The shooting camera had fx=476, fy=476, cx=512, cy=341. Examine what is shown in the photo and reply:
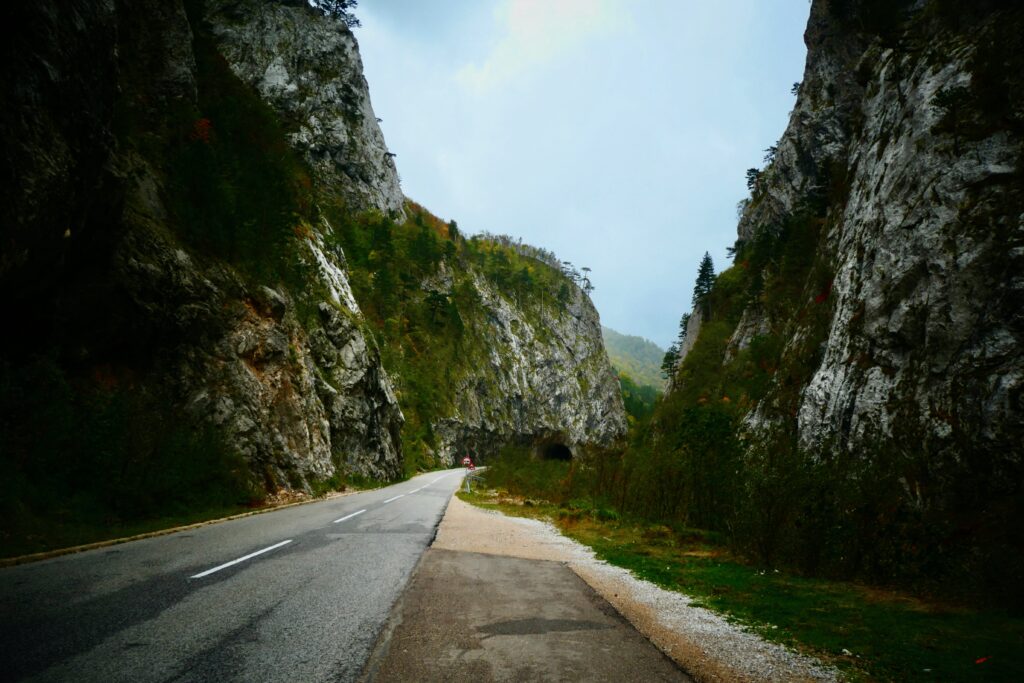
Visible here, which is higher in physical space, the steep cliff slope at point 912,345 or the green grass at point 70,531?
the steep cliff slope at point 912,345

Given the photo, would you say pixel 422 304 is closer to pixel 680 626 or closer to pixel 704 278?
pixel 704 278

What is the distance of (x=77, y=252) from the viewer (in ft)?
42.3

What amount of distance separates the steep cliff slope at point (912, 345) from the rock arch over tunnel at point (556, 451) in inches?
2477

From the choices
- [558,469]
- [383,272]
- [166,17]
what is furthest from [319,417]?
[383,272]

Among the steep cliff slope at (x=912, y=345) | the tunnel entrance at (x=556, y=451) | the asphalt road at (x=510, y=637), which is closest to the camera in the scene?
the asphalt road at (x=510, y=637)

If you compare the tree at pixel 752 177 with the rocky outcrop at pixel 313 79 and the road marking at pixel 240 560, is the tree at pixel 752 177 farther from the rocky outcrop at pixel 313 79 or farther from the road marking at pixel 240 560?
the road marking at pixel 240 560

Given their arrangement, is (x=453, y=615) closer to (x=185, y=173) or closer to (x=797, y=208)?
(x=185, y=173)

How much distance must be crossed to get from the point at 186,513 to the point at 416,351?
50251mm

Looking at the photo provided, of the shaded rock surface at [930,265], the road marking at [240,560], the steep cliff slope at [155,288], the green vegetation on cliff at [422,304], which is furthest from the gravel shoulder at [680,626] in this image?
the green vegetation on cliff at [422,304]

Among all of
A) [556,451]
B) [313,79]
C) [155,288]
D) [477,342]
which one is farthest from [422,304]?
[155,288]

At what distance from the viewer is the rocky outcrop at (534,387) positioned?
225ft

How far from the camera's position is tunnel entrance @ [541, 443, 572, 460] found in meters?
91.4

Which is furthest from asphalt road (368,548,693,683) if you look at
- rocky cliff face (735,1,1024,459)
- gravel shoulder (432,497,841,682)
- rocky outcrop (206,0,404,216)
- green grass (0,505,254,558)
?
rocky outcrop (206,0,404,216)

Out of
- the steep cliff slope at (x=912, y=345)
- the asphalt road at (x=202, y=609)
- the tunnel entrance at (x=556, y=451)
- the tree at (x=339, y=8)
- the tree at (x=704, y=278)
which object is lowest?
the tunnel entrance at (x=556, y=451)
